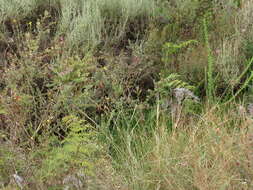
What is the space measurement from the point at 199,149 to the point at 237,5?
9.88 feet

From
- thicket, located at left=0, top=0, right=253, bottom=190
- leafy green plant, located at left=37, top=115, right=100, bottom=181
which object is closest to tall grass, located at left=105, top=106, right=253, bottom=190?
thicket, located at left=0, top=0, right=253, bottom=190

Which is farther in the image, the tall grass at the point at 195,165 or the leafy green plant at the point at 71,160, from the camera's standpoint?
the leafy green plant at the point at 71,160

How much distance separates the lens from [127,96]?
3.83 metres

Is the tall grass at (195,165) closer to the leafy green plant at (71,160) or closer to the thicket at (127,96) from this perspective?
the thicket at (127,96)

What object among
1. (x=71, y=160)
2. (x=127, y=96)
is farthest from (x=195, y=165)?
(x=127, y=96)

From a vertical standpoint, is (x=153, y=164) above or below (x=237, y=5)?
below

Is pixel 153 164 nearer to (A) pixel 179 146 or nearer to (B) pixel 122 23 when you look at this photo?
(A) pixel 179 146

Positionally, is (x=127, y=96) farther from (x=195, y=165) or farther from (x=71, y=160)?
(x=195, y=165)

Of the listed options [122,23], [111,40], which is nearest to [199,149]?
[111,40]

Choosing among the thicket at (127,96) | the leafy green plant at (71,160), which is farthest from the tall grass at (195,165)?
the leafy green plant at (71,160)

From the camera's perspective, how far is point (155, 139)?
122 inches

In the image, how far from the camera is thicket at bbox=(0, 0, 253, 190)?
2.58 metres

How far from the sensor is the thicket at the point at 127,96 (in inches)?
102

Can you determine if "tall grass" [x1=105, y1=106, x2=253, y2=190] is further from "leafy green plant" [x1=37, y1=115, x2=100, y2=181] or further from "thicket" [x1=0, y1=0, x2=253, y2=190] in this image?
"leafy green plant" [x1=37, y1=115, x2=100, y2=181]
